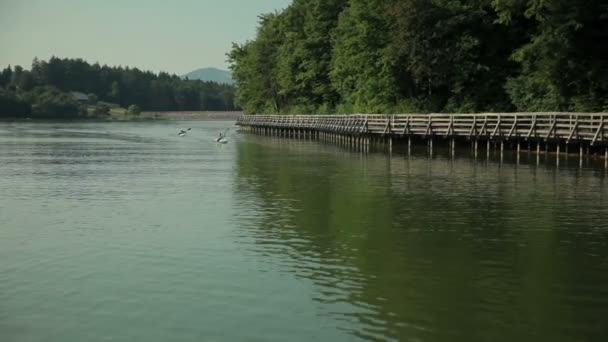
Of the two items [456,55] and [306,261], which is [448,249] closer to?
[306,261]

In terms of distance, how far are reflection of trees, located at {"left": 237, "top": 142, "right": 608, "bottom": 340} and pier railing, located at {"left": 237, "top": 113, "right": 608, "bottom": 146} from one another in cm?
814

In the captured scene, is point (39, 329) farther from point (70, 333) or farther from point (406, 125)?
point (406, 125)

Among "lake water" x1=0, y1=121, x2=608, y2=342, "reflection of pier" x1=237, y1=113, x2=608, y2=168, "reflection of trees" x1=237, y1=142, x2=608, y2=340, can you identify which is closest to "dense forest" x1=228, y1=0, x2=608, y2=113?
"reflection of pier" x1=237, y1=113, x2=608, y2=168

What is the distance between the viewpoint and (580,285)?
38.7 ft

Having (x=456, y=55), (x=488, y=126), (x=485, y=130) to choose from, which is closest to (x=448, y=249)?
(x=485, y=130)

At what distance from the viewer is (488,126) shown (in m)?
42.7

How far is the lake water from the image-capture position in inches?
390

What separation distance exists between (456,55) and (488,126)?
11.9 m

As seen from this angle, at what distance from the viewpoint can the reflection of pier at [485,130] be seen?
3538 centimetres

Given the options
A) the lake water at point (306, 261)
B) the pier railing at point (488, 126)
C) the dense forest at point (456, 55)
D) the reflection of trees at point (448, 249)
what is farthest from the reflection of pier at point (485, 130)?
the lake water at point (306, 261)

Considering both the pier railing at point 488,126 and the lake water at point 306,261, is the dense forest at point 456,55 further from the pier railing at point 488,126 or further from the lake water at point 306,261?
the lake water at point 306,261

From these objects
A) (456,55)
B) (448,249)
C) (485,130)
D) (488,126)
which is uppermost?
(456,55)

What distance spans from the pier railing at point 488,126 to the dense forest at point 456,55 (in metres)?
3.50

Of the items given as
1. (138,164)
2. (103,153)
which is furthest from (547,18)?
(103,153)
